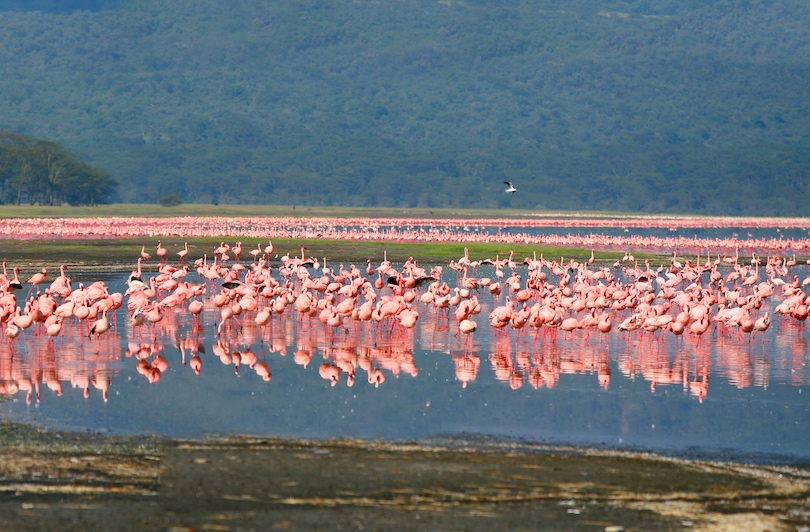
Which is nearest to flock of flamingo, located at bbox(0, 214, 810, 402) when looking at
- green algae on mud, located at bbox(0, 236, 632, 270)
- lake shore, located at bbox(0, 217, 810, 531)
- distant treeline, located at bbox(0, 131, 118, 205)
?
lake shore, located at bbox(0, 217, 810, 531)

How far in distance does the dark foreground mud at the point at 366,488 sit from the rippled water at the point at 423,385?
80 cm

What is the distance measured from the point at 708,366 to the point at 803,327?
6.21 metres

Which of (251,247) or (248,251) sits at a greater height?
(251,247)

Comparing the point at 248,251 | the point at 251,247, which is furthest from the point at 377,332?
the point at 251,247

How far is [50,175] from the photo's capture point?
5103 inches

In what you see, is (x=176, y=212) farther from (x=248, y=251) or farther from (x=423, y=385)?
(x=423, y=385)

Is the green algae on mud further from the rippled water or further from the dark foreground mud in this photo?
the dark foreground mud

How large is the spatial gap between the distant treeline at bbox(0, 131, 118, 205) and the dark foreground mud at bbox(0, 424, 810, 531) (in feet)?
398

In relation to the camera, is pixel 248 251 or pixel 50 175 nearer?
pixel 248 251

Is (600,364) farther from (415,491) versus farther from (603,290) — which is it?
(415,491)

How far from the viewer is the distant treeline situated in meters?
131

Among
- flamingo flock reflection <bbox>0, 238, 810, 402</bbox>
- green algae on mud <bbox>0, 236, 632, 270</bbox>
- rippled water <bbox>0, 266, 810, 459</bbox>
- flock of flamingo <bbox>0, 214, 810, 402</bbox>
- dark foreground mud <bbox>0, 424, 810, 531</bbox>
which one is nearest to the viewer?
dark foreground mud <bbox>0, 424, 810, 531</bbox>

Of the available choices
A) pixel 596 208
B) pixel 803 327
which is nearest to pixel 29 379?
pixel 803 327

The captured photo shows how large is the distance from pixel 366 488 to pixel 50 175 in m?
124
